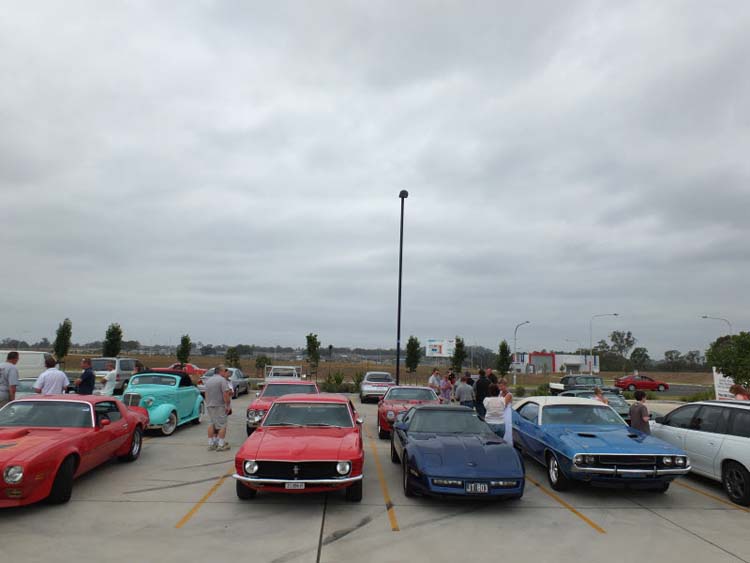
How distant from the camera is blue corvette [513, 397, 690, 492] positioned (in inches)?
293

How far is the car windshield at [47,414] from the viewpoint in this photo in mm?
7625

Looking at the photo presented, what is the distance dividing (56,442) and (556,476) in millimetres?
7248

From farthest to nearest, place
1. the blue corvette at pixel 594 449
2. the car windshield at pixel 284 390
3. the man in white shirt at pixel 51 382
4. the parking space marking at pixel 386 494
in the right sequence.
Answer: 1. the car windshield at pixel 284 390
2. the man in white shirt at pixel 51 382
3. the blue corvette at pixel 594 449
4. the parking space marking at pixel 386 494

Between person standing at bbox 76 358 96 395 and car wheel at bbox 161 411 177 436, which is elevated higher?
person standing at bbox 76 358 96 395

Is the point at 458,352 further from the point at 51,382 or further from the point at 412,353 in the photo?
the point at 51,382

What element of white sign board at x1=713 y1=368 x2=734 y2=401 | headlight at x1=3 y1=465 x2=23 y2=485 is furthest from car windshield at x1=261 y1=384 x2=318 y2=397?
white sign board at x1=713 y1=368 x2=734 y2=401

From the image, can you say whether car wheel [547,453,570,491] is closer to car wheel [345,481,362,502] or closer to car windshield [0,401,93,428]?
car wheel [345,481,362,502]

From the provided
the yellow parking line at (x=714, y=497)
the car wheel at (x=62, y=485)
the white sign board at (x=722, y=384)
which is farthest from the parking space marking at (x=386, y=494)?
the white sign board at (x=722, y=384)

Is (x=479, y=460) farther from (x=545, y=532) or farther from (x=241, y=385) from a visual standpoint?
(x=241, y=385)

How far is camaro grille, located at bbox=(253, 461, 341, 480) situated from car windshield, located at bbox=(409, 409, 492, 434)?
7.94 feet

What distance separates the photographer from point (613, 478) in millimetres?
7410

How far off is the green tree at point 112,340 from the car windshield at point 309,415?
29600mm

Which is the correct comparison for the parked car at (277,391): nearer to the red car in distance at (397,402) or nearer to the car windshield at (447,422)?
the red car in distance at (397,402)

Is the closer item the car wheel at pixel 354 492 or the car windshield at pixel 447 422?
the car wheel at pixel 354 492
